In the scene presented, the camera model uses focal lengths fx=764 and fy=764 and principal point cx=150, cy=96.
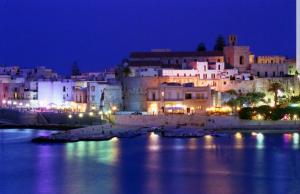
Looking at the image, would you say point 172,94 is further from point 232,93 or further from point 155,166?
point 155,166

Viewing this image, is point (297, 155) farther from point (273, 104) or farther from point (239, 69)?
point (239, 69)

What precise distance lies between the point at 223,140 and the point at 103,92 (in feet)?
17.2

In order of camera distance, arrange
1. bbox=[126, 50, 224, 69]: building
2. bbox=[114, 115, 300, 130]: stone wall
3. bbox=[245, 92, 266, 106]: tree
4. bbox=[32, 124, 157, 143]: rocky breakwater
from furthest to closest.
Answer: bbox=[126, 50, 224, 69]: building
bbox=[245, 92, 266, 106]: tree
bbox=[114, 115, 300, 130]: stone wall
bbox=[32, 124, 157, 143]: rocky breakwater

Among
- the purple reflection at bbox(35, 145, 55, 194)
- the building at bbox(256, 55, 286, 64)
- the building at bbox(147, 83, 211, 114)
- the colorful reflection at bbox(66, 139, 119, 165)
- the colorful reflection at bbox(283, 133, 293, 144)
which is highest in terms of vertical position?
the building at bbox(256, 55, 286, 64)

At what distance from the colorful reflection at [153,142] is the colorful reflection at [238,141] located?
67.8 inches

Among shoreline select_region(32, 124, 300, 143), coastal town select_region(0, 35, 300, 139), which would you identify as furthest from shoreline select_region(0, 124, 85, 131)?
shoreline select_region(32, 124, 300, 143)

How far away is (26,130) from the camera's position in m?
21.9

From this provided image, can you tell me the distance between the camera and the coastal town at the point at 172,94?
20594 millimetres

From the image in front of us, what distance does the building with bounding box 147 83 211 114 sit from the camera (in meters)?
21.4

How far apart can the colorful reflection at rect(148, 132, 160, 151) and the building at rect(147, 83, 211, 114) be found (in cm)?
208

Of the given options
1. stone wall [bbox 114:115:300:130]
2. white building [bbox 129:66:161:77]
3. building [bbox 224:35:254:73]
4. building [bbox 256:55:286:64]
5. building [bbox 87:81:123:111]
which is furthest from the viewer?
building [bbox 256:55:286:64]

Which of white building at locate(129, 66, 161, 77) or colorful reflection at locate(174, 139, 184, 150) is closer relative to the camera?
colorful reflection at locate(174, 139, 184, 150)

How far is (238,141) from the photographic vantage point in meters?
17.5

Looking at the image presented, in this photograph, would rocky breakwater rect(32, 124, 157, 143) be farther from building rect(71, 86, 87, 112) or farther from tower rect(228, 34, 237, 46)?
tower rect(228, 34, 237, 46)
